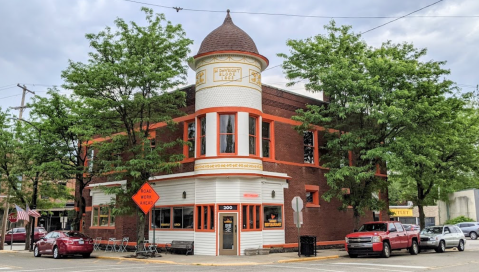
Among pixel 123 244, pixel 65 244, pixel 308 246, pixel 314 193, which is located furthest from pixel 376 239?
pixel 65 244

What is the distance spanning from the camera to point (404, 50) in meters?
25.8

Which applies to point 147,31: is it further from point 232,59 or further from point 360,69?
point 360,69

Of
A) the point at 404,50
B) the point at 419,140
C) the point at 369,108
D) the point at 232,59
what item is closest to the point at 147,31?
the point at 232,59

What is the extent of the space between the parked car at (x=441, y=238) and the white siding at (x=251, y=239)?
9.50m

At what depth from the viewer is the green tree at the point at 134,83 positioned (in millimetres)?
22125

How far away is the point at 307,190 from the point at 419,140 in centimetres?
712

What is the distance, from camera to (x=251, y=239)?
75.0 ft

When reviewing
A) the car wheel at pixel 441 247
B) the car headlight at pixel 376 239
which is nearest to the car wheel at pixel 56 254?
the car headlight at pixel 376 239

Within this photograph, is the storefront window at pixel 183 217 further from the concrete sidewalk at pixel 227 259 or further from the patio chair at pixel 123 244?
the patio chair at pixel 123 244

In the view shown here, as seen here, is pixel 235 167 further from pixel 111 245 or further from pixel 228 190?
pixel 111 245

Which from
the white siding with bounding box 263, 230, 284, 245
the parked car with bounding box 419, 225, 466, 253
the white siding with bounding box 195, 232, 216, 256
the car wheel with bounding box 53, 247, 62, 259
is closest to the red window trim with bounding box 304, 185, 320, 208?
the white siding with bounding box 263, 230, 284, 245

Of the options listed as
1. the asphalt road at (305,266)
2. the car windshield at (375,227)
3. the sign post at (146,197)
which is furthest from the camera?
the car windshield at (375,227)

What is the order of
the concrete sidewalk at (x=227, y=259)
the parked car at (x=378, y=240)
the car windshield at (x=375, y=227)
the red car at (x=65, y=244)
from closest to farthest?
the concrete sidewalk at (x=227, y=259) → the parked car at (x=378, y=240) → the car windshield at (x=375, y=227) → the red car at (x=65, y=244)

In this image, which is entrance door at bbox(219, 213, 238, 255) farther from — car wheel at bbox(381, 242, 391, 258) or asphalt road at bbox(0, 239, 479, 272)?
car wheel at bbox(381, 242, 391, 258)
